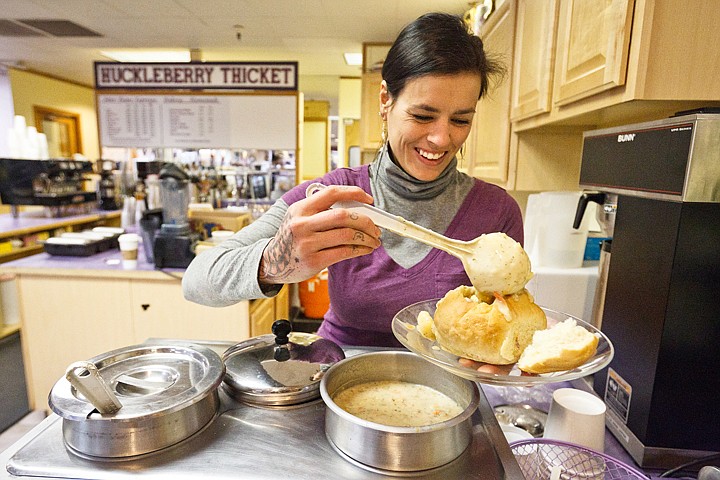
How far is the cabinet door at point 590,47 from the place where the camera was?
83 cm

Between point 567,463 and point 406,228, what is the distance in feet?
1.37

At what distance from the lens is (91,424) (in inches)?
20.6

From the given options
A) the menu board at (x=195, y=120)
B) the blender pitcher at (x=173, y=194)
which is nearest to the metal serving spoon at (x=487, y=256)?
the blender pitcher at (x=173, y=194)

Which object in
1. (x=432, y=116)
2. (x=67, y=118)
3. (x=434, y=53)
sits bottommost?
(x=432, y=116)

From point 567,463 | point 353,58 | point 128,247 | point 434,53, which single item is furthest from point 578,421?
point 353,58

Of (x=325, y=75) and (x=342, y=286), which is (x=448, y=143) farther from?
(x=325, y=75)

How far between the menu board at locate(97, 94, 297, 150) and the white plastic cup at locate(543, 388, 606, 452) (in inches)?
137

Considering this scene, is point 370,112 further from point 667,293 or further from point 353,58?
point 667,293

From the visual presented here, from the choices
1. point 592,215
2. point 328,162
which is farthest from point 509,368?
point 328,162

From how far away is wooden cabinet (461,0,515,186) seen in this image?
1880 mm

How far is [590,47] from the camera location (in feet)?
3.36

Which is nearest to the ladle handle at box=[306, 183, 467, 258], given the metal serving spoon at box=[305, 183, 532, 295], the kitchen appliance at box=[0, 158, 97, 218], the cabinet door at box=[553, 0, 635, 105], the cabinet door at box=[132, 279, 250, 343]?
the metal serving spoon at box=[305, 183, 532, 295]

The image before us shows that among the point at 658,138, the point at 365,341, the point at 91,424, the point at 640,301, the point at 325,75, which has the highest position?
the point at 325,75

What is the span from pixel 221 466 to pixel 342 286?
0.65 meters
